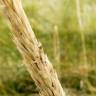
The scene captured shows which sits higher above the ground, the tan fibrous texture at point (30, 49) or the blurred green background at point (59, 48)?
the blurred green background at point (59, 48)

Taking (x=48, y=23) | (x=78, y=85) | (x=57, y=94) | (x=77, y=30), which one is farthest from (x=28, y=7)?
(x=57, y=94)

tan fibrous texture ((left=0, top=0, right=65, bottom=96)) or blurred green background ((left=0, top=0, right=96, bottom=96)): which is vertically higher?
blurred green background ((left=0, top=0, right=96, bottom=96))

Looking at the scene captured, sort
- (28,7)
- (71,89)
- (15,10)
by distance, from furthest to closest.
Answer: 1. (28,7)
2. (71,89)
3. (15,10)

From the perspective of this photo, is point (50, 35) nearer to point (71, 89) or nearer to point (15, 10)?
point (71, 89)

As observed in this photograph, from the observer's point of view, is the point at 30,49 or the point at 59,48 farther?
the point at 59,48

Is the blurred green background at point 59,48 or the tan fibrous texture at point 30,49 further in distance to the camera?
the blurred green background at point 59,48
